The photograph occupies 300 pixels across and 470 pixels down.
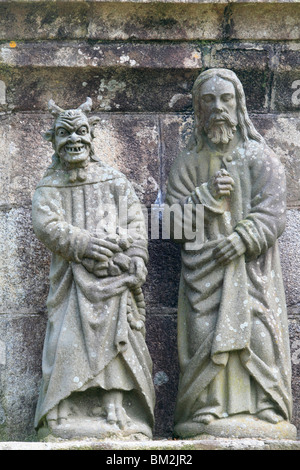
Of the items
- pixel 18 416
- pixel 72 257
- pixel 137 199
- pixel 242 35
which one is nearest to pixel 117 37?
pixel 242 35

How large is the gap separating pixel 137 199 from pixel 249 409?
54.5 inches

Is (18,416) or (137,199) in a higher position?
(137,199)

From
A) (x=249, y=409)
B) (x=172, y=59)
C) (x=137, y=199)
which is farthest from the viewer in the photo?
(x=172, y=59)

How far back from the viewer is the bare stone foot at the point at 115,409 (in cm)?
628

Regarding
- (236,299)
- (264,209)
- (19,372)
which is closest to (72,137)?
(264,209)

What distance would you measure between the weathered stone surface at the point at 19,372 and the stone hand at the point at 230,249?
4.10ft

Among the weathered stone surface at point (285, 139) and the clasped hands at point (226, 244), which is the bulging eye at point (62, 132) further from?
the weathered stone surface at point (285, 139)

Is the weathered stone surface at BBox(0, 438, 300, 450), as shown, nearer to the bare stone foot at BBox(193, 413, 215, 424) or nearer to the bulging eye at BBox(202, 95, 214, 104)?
the bare stone foot at BBox(193, 413, 215, 424)

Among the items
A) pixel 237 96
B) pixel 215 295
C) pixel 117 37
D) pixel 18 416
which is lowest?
pixel 18 416

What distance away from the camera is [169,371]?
7074 mm

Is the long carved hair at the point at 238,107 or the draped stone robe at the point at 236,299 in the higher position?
the long carved hair at the point at 238,107

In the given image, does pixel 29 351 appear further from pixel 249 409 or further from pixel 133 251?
Result: pixel 249 409

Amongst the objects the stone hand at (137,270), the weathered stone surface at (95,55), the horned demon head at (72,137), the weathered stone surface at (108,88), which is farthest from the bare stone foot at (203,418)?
the weathered stone surface at (95,55)

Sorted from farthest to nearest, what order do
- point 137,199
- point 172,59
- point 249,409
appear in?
point 172,59
point 137,199
point 249,409
